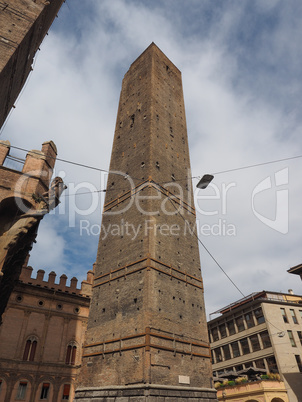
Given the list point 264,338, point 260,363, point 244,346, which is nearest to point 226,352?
point 244,346

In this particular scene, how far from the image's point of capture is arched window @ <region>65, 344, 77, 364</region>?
23506mm

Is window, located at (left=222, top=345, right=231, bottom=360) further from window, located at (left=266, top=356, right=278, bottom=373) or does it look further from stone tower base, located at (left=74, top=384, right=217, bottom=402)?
stone tower base, located at (left=74, top=384, right=217, bottom=402)

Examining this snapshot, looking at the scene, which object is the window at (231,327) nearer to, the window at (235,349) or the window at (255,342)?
the window at (235,349)

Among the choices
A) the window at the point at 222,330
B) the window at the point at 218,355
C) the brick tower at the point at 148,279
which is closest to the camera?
the brick tower at the point at 148,279

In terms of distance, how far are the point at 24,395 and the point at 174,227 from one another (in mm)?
16162

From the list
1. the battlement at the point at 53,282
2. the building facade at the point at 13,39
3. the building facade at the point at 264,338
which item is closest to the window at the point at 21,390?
the battlement at the point at 53,282

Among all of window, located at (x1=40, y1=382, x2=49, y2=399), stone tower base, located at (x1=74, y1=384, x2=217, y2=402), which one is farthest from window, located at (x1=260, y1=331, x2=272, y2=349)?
window, located at (x1=40, y1=382, x2=49, y2=399)

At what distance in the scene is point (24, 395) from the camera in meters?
20.6

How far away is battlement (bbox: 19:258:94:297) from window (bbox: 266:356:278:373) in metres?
16.9

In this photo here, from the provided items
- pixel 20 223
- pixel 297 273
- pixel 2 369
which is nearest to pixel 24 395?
pixel 2 369

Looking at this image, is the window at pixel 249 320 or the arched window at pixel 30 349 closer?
the arched window at pixel 30 349

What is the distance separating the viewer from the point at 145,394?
11875mm

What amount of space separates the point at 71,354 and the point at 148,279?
1403 cm

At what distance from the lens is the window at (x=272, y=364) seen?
2410 cm
